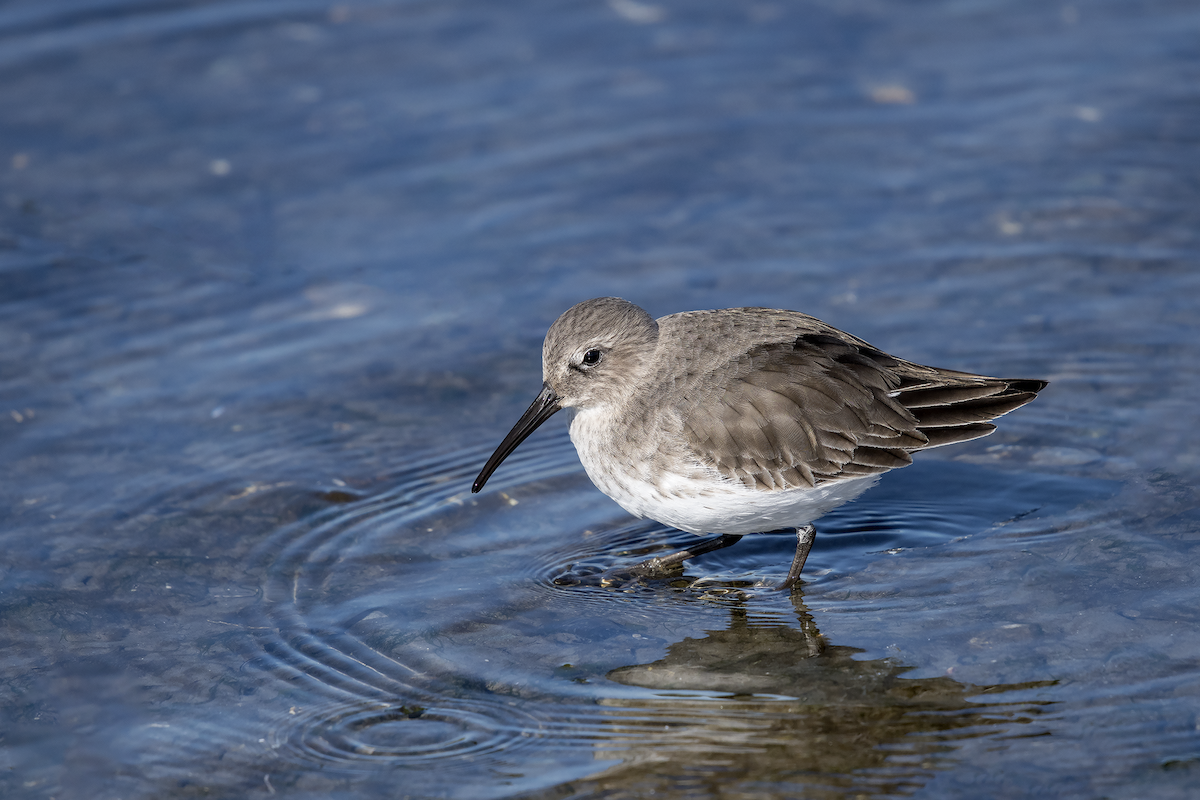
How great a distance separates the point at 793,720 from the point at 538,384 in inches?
155

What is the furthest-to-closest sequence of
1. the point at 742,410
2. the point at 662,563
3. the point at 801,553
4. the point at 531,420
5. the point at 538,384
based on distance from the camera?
the point at 538,384
the point at 662,563
the point at 531,420
the point at 801,553
the point at 742,410

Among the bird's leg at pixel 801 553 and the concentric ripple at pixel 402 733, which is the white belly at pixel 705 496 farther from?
the concentric ripple at pixel 402 733

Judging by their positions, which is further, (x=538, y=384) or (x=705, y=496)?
(x=538, y=384)

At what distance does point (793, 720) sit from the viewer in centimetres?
640

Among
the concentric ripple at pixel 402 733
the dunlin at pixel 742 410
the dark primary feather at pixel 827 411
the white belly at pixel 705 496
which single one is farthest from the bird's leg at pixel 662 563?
the concentric ripple at pixel 402 733

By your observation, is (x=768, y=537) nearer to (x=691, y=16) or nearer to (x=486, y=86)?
(x=486, y=86)

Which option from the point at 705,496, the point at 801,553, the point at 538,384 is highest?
the point at 705,496

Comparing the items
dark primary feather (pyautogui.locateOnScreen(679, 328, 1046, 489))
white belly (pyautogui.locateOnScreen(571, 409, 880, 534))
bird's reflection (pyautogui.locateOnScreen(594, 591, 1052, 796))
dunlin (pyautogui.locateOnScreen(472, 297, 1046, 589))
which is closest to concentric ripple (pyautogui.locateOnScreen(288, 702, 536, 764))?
bird's reflection (pyautogui.locateOnScreen(594, 591, 1052, 796))

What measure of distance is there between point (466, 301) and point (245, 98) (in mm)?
4369

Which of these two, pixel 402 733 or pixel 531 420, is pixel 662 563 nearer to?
pixel 531 420

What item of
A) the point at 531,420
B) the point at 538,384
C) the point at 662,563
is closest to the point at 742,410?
the point at 662,563

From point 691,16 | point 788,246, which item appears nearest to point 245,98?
point 691,16

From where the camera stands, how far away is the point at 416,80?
13.5m

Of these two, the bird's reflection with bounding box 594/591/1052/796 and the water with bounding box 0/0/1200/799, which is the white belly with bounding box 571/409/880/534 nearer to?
the water with bounding box 0/0/1200/799
